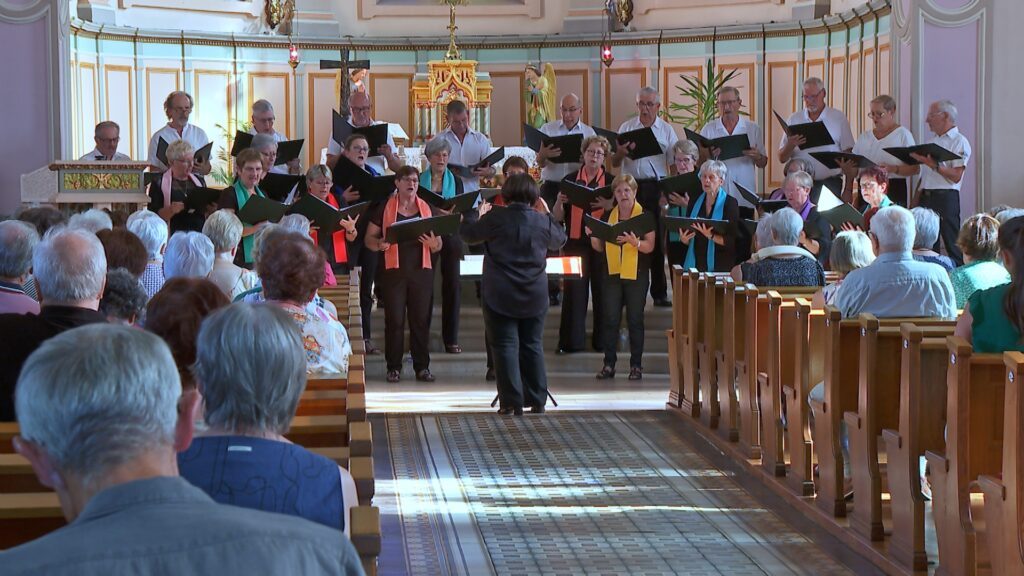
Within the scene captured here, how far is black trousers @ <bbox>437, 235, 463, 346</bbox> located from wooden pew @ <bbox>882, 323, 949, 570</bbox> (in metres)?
5.28

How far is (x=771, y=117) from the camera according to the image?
49.8 ft

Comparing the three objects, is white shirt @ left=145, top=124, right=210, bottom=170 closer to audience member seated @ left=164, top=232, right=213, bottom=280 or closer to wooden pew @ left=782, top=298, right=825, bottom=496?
audience member seated @ left=164, top=232, right=213, bottom=280

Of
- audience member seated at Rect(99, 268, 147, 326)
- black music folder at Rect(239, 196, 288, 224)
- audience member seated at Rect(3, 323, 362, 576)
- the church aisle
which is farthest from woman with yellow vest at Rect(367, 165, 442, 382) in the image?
audience member seated at Rect(3, 323, 362, 576)

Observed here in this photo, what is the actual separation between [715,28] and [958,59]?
16.4 feet

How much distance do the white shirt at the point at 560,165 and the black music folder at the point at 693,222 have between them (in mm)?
1060

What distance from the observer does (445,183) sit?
31.8ft

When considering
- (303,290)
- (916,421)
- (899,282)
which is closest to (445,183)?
(899,282)

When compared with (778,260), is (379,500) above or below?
below

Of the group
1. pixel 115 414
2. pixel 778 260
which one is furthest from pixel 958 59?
pixel 115 414

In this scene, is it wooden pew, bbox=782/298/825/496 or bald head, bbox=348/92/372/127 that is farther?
bald head, bbox=348/92/372/127

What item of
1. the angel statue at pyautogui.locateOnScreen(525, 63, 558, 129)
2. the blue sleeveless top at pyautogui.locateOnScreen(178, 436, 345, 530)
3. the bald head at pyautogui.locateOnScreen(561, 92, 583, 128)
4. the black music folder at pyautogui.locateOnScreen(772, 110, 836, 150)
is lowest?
the blue sleeveless top at pyautogui.locateOnScreen(178, 436, 345, 530)

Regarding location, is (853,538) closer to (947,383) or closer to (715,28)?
(947,383)

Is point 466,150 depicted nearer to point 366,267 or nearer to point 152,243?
point 366,267

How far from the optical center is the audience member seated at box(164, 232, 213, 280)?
601 centimetres
